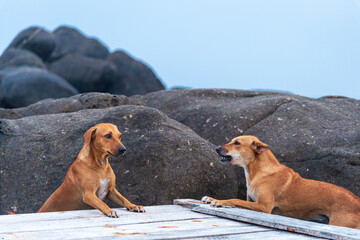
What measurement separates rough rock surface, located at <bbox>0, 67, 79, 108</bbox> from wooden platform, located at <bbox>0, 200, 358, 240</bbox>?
62.3 feet

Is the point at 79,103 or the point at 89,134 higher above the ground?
the point at 89,134

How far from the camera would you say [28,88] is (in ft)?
74.2

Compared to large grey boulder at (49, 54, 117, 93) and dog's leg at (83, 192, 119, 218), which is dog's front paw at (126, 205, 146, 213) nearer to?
dog's leg at (83, 192, 119, 218)

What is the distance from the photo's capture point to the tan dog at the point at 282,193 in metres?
5.15

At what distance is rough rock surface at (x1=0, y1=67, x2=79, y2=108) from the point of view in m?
22.5

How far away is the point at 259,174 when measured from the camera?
18.9 ft

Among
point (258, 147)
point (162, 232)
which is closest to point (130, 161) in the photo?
point (258, 147)

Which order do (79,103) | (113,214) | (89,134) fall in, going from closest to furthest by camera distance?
(113,214) → (89,134) → (79,103)

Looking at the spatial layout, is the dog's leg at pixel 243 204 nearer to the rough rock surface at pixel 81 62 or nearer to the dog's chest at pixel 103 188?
the dog's chest at pixel 103 188

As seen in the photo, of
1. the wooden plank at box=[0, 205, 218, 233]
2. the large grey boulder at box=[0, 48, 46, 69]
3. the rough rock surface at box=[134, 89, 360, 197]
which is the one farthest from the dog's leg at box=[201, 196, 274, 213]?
the large grey boulder at box=[0, 48, 46, 69]

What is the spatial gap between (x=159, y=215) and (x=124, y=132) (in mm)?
2097

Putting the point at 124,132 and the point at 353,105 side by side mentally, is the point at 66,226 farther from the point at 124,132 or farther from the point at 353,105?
the point at 353,105

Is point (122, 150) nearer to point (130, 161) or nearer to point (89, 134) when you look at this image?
point (89, 134)

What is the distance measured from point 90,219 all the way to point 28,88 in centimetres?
1951
